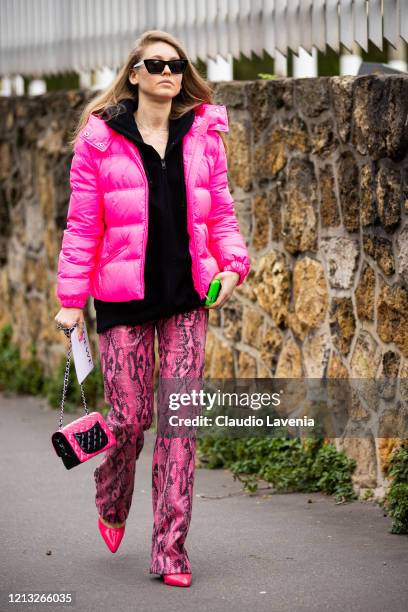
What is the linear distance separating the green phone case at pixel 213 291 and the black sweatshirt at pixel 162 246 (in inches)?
1.5

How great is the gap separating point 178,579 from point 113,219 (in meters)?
1.34

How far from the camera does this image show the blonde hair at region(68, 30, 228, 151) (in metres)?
5.37

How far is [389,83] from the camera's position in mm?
6242

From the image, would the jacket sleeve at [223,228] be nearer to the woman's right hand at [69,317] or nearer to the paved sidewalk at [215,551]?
the woman's right hand at [69,317]

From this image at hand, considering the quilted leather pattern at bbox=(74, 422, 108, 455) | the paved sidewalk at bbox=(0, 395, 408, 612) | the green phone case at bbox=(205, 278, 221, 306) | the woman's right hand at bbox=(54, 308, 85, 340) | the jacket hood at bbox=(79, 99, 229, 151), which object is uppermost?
the jacket hood at bbox=(79, 99, 229, 151)

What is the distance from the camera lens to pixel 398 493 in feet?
19.6

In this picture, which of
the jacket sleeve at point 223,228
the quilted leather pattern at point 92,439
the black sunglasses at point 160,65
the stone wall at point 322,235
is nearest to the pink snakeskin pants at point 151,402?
the quilted leather pattern at point 92,439

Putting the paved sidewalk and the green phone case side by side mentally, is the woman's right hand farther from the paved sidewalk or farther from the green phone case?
the paved sidewalk

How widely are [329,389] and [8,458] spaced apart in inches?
80.9

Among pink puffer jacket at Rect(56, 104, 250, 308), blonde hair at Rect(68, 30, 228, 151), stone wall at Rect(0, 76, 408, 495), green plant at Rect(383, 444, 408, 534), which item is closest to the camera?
pink puffer jacket at Rect(56, 104, 250, 308)

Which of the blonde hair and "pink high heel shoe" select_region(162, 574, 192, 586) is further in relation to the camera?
the blonde hair

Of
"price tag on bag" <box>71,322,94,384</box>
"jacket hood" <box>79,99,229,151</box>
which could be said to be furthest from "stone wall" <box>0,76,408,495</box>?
"price tag on bag" <box>71,322,94,384</box>

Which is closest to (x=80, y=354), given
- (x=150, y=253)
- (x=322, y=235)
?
(x=150, y=253)

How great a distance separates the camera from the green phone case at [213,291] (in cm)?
522
